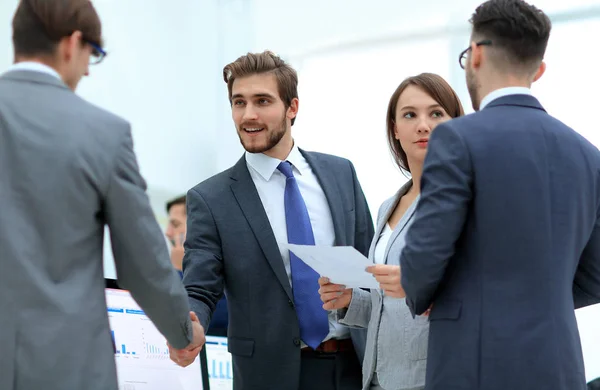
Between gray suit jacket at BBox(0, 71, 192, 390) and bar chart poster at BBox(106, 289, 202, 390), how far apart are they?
2.60 feet

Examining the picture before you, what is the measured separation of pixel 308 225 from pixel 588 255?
3.42 ft

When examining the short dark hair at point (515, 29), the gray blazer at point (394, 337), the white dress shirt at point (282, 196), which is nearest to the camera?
the short dark hair at point (515, 29)

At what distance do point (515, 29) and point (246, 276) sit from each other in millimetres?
1253

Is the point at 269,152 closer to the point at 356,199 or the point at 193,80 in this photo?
the point at 356,199

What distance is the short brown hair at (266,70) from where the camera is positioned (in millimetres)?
2912

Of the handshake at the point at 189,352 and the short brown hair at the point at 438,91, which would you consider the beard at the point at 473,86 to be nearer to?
the short brown hair at the point at 438,91

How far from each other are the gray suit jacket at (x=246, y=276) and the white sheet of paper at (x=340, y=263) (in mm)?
455

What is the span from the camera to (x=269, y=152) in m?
2.90

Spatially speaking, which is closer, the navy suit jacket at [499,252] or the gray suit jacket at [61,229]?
the gray suit jacket at [61,229]

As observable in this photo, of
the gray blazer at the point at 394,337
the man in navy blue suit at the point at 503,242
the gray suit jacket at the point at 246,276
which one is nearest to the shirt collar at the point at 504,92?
the man in navy blue suit at the point at 503,242

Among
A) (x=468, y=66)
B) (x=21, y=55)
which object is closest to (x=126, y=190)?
(x=21, y=55)

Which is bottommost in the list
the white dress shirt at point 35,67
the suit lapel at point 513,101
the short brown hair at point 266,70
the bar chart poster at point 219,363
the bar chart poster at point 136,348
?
the bar chart poster at point 219,363

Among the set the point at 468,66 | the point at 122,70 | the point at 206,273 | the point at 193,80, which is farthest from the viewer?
the point at 193,80

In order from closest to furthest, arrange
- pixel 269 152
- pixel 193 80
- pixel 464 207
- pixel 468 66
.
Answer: pixel 464 207 → pixel 468 66 → pixel 269 152 → pixel 193 80
